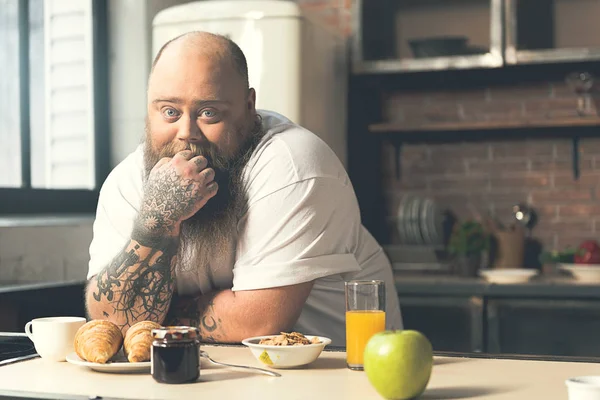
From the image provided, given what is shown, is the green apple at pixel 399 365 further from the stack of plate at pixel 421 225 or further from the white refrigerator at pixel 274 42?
the stack of plate at pixel 421 225

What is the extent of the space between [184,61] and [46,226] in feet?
3.81

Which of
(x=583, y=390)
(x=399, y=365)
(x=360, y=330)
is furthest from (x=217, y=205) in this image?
(x=583, y=390)

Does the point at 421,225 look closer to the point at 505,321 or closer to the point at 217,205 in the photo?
the point at 505,321

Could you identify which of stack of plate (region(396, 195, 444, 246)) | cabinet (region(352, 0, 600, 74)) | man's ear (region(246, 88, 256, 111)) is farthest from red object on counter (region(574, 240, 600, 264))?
man's ear (region(246, 88, 256, 111))

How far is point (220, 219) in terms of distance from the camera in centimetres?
210

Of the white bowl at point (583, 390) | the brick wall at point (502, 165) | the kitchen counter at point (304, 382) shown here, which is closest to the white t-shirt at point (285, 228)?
the kitchen counter at point (304, 382)

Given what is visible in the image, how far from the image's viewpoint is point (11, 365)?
1580 mm

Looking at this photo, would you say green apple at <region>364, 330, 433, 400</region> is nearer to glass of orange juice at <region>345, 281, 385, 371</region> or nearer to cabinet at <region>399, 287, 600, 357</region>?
glass of orange juice at <region>345, 281, 385, 371</region>

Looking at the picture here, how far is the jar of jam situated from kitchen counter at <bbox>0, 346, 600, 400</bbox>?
16 millimetres

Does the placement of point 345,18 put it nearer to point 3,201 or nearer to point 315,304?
point 3,201

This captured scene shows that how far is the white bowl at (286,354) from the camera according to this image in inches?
57.4

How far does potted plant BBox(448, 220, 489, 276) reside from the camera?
11.5 feet

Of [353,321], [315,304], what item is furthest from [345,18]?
[353,321]

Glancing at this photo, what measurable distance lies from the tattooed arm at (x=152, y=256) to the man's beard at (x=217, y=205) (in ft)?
0.20
